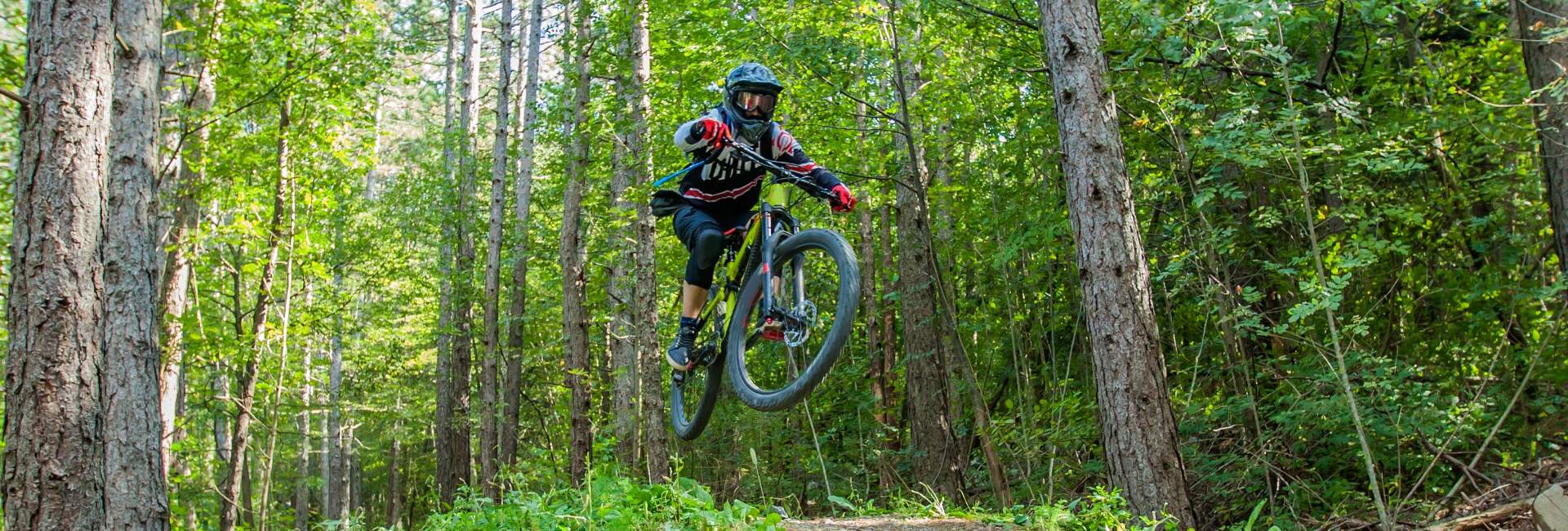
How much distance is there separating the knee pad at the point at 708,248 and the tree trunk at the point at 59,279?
3.22m

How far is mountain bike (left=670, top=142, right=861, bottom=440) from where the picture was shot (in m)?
4.40

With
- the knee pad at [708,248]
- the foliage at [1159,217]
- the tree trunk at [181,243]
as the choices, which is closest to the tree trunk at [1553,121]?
the foliage at [1159,217]

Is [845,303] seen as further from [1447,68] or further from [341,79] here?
[341,79]

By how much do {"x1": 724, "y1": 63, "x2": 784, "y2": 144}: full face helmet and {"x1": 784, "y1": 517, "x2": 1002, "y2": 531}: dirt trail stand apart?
2.11 m

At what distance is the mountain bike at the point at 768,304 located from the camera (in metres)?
4.40

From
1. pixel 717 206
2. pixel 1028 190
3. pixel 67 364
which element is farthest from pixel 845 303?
pixel 1028 190

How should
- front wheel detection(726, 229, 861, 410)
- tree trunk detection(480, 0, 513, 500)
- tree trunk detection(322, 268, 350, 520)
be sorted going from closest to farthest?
front wheel detection(726, 229, 861, 410), tree trunk detection(480, 0, 513, 500), tree trunk detection(322, 268, 350, 520)

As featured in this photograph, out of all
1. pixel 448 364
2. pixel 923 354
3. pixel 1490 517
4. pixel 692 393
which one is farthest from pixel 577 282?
pixel 1490 517

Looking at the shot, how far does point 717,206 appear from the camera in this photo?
17.7 feet

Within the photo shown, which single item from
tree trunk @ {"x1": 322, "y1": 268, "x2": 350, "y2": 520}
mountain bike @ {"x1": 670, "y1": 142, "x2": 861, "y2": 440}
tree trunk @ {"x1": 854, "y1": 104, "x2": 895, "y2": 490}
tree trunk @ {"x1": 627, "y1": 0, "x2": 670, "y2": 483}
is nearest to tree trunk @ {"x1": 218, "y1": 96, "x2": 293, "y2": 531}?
tree trunk @ {"x1": 627, "y1": 0, "x2": 670, "y2": 483}

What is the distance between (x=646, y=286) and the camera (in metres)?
9.38

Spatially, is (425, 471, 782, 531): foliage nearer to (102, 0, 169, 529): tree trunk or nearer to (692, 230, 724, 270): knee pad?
(692, 230, 724, 270): knee pad

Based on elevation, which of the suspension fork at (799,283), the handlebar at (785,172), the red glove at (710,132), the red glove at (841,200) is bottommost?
the suspension fork at (799,283)

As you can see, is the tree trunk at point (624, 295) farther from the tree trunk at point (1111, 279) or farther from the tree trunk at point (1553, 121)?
the tree trunk at point (1553, 121)
